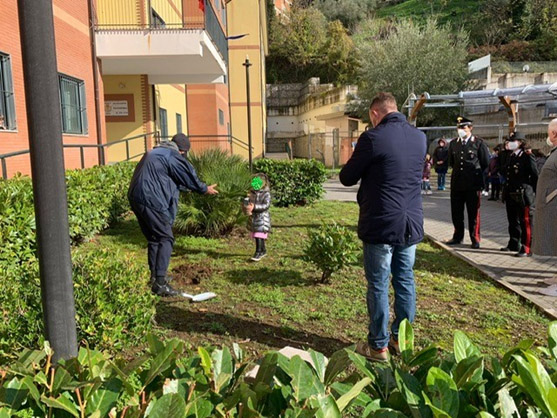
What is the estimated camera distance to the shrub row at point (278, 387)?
135 cm

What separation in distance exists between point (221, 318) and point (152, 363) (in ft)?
10.1

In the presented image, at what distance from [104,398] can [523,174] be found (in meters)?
7.08

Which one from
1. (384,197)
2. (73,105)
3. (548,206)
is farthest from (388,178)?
(73,105)

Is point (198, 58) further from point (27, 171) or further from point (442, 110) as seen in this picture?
point (442, 110)

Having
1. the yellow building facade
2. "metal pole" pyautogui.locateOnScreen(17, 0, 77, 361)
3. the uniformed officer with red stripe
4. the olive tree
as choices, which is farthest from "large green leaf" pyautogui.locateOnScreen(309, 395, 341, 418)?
the yellow building facade

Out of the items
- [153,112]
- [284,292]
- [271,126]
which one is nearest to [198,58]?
[153,112]

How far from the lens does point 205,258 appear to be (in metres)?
7.01

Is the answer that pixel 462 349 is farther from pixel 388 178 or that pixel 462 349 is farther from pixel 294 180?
pixel 294 180

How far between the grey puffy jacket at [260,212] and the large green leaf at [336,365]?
519 cm

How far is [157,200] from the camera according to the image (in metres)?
5.25

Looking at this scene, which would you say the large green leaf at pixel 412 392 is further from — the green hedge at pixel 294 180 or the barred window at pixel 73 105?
the barred window at pixel 73 105

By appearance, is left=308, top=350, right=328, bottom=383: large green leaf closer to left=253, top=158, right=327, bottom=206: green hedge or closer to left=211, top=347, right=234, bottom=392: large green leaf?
left=211, top=347, right=234, bottom=392: large green leaf

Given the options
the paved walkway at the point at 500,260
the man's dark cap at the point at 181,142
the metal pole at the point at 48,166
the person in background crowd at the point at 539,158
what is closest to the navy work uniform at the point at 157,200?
the man's dark cap at the point at 181,142

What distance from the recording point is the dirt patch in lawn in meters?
5.86
